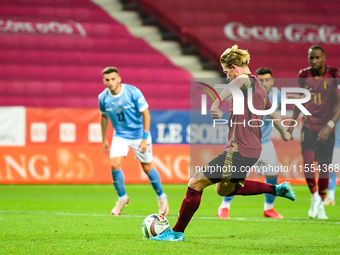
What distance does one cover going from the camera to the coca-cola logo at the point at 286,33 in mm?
18016

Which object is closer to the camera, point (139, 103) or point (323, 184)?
point (323, 184)

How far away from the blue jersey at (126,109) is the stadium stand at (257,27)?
10.5m

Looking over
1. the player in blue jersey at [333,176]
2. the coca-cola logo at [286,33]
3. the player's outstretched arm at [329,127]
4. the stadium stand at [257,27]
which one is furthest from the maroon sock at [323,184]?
the coca-cola logo at [286,33]

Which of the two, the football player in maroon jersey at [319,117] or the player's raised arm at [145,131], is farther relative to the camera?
the player's raised arm at [145,131]

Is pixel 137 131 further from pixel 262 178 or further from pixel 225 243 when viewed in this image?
pixel 262 178

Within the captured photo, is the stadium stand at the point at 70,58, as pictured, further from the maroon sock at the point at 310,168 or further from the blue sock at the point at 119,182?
the maroon sock at the point at 310,168

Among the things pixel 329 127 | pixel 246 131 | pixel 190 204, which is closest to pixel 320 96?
pixel 329 127

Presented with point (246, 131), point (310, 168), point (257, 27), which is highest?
point (246, 131)

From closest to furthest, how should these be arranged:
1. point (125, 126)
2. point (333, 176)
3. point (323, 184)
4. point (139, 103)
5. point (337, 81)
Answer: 1. point (337, 81)
2. point (323, 184)
3. point (139, 103)
4. point (125, 126)
5. point (333, 176)

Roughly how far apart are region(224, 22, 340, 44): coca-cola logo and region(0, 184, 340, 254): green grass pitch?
9.58m

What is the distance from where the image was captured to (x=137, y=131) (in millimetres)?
7340

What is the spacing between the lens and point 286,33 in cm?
1830

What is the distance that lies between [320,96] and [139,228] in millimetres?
3090

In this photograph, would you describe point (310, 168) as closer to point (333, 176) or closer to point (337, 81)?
point (337, 81)
